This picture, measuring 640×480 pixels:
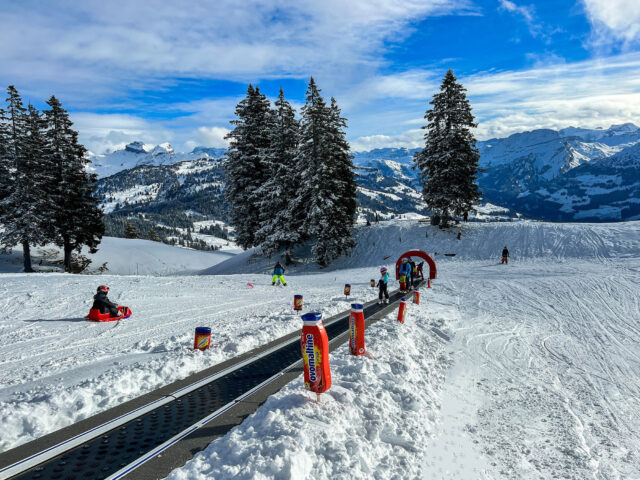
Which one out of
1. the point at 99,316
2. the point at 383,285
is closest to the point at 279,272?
the point at 383,285

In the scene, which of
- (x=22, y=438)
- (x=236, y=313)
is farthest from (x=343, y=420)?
(x=236, y=313)

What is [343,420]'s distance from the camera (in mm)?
5531

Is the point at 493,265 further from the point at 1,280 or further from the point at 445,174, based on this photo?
the point at 1,280

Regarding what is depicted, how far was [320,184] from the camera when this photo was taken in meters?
32.4

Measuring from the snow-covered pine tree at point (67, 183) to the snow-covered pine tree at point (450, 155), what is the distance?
31906mm

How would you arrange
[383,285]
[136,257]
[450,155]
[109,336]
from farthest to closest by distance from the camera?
[136,257]
[450,155]
[383,285]
[109,336]

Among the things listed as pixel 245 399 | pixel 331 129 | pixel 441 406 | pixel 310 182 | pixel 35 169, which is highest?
pixel 331 129

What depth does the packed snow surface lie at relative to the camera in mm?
5152

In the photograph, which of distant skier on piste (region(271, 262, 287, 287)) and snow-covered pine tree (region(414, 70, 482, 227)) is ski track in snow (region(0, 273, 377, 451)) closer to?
distant skier on piste (region(271, 262, 287, 287))

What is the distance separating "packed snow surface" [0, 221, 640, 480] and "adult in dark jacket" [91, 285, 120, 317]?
2.70 feet

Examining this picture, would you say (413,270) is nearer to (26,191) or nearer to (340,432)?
(340,432)

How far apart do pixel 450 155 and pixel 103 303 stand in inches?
1246

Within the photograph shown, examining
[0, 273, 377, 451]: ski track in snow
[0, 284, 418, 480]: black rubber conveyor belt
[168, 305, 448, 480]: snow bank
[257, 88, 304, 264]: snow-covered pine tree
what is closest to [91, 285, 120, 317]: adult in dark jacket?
[0, 273, 377, 451]: ski track in snow

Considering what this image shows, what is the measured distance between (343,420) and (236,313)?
9784 millimetres
